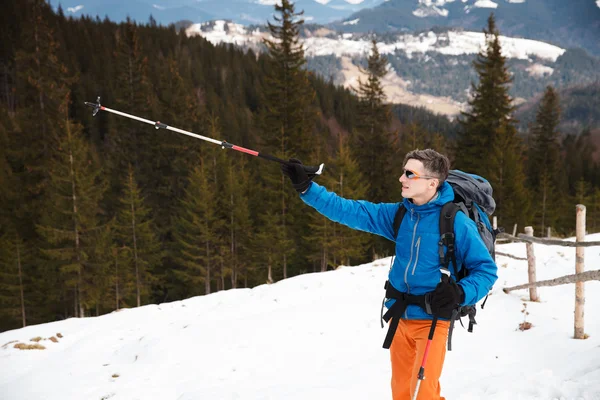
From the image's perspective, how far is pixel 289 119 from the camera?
2736 centimetres

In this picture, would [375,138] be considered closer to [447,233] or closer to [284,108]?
[284,108]

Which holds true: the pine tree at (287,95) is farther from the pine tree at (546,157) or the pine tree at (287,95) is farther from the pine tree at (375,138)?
the pine tree at (546,157)

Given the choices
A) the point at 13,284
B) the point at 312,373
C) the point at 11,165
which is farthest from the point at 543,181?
the point at 11,165

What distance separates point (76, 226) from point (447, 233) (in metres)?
24.0

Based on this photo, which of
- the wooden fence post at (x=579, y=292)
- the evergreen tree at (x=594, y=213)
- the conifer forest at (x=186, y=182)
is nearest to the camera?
the wooden fence post at (x=579, y=292)

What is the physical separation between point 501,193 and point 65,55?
81.0 meters

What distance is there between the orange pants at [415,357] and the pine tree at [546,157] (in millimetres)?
36356

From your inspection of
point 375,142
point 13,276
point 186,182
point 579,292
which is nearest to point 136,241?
point 13,276

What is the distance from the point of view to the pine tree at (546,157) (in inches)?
1422

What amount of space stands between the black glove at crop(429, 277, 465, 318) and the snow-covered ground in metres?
2.45

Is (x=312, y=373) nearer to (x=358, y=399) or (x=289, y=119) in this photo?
(x=358, y=399)

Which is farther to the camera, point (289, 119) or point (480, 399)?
point (289, 119)

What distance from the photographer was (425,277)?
3.36m

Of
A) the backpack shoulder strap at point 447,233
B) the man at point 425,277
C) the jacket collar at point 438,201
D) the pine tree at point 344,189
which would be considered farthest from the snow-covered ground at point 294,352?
the pine tree at point 344,189
